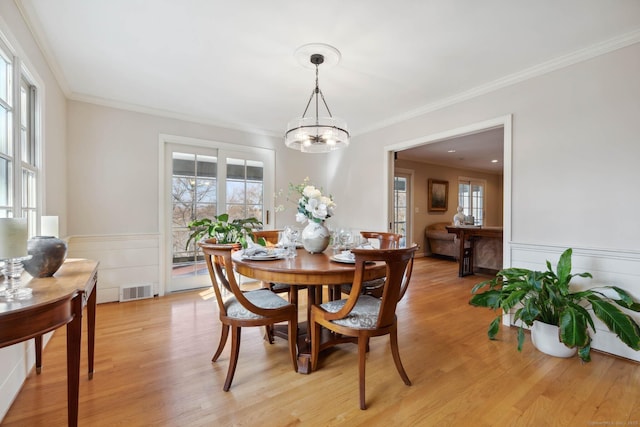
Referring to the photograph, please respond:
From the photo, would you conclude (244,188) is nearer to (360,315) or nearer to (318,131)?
(318,131)

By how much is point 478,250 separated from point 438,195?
2.62 metres

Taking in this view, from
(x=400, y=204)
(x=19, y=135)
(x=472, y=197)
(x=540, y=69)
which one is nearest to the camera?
(x=19, y=135)

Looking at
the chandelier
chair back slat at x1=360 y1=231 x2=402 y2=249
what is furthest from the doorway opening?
the chandelier

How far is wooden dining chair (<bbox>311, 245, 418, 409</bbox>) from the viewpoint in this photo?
1.63 meters

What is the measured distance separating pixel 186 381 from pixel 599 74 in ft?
12.7

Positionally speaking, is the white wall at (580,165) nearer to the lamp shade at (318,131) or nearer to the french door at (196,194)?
the lamp shade at (318,131)

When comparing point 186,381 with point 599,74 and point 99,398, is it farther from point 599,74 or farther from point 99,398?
point 599,74

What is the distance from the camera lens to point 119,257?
11.8ft

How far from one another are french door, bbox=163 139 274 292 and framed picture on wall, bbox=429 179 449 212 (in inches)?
187

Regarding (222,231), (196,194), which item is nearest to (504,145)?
(222,231)

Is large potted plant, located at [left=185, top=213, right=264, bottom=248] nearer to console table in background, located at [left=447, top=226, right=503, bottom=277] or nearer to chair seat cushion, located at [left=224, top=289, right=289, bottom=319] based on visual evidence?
chair seat cushion, located at [left=224, top=289, right=289, bottom=319]

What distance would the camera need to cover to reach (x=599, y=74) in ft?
7.73

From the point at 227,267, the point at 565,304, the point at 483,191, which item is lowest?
the point at 565,304

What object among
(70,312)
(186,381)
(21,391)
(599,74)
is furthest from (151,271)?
(599,74)
